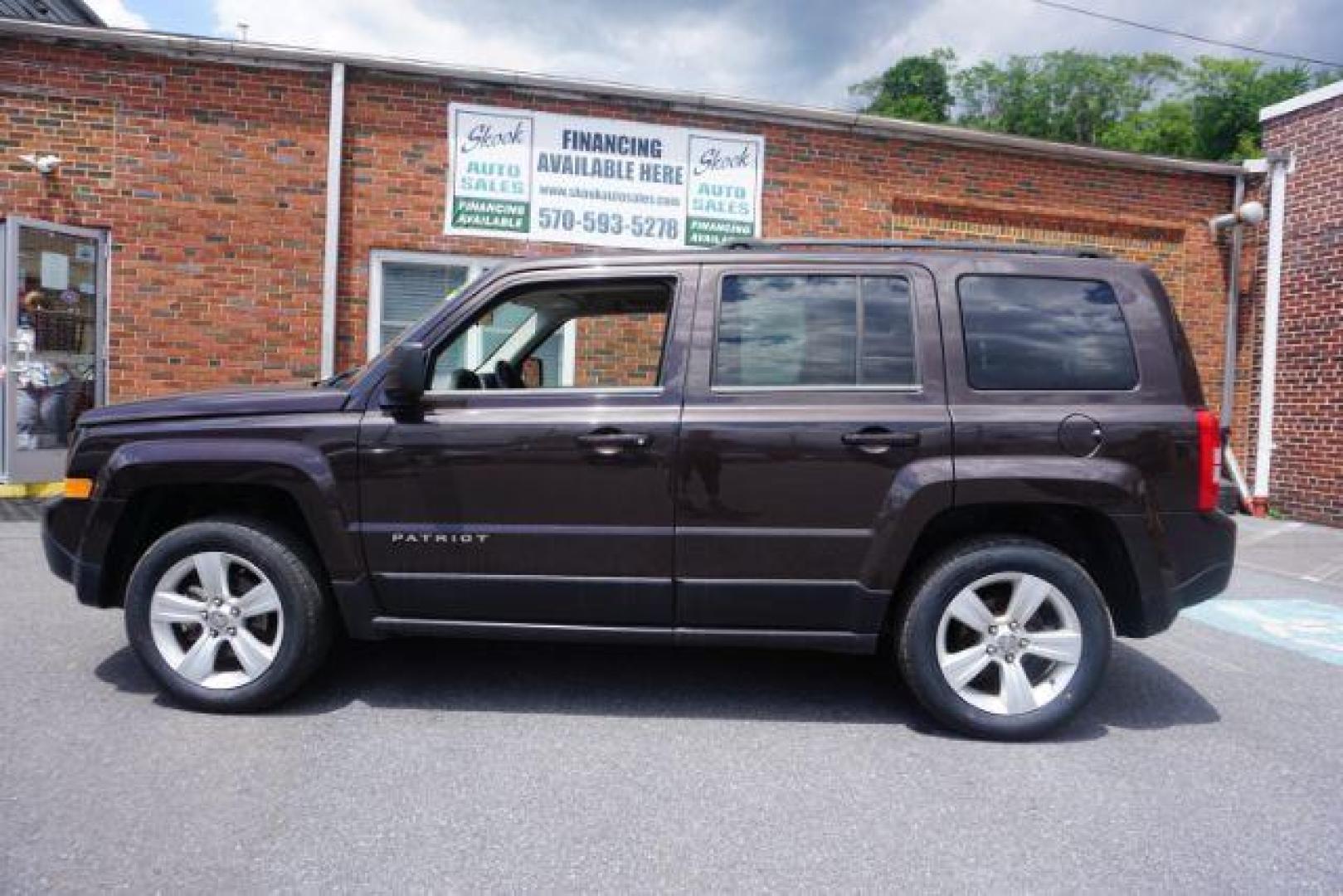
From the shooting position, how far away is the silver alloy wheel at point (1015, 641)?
3.38m

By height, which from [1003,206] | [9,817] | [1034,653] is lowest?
[9,817]

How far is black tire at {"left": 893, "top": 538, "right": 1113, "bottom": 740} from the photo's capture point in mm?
3357

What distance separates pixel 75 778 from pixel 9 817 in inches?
10.9

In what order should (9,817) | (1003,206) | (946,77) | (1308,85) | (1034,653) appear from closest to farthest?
(9,817) → (1034,653) → (1003,206) → (1308,85) → (946,77)

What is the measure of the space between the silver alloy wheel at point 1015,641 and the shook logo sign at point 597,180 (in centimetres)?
639

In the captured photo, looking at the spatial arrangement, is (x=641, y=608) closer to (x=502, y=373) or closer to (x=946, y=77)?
(x=502, y=373)

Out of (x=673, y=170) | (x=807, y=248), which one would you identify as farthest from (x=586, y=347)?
(x=673, y=170)

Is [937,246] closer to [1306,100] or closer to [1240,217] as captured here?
[1240,217]

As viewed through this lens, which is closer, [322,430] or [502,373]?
[322,430]

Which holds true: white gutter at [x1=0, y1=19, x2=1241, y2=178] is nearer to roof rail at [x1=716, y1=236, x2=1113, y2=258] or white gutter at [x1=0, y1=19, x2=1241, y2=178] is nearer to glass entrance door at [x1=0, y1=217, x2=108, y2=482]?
glass entrance door at [x1=0, y1=217, x2=108, y2=482]

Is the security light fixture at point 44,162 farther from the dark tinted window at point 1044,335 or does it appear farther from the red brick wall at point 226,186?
the dark tinted window at point 1044,335

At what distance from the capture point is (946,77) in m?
54.3

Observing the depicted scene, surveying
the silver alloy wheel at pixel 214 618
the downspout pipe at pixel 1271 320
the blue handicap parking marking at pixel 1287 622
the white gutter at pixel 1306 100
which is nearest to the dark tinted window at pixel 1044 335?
the blue handicap parking marking at pixel 1287 622

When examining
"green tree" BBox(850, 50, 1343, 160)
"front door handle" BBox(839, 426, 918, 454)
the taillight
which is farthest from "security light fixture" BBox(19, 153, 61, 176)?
"green tree" BBox(850, 50, 1343, 160)
